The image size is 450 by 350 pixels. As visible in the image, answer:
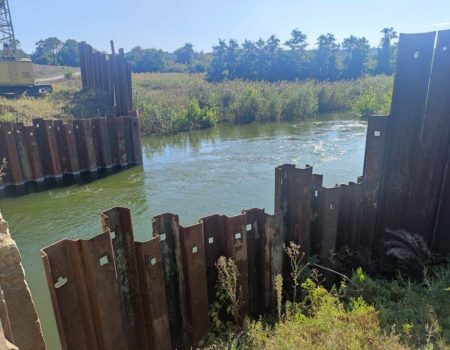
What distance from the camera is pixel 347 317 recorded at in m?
3.44

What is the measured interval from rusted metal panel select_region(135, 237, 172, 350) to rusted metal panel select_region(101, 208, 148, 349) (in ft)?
0.20

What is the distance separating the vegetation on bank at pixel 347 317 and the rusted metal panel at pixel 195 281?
0.15m

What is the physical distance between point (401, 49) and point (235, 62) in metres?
43.5

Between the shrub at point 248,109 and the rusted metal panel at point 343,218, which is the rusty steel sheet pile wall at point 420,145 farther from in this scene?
the shrub at point 248,109

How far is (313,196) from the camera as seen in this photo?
188 inches

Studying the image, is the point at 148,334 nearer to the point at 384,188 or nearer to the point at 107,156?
the point at 384,188

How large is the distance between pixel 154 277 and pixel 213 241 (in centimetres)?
77

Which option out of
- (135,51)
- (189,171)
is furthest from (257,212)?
(135,51)

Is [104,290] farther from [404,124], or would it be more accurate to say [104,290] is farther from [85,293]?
[404,124]

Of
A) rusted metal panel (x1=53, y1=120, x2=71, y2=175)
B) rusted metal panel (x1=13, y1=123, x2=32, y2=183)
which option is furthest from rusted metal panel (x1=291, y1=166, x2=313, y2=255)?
rusted metal panel (x1=13, y1=123, x2=32, y2=183)

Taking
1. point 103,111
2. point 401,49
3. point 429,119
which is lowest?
point 103,111

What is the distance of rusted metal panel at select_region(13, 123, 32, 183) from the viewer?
9797 millimetres

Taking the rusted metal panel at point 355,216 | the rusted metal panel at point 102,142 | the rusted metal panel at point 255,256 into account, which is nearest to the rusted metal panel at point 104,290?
the rusted metal panel at point 255,256

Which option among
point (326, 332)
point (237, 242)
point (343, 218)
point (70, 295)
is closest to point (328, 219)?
point (343, 218)
